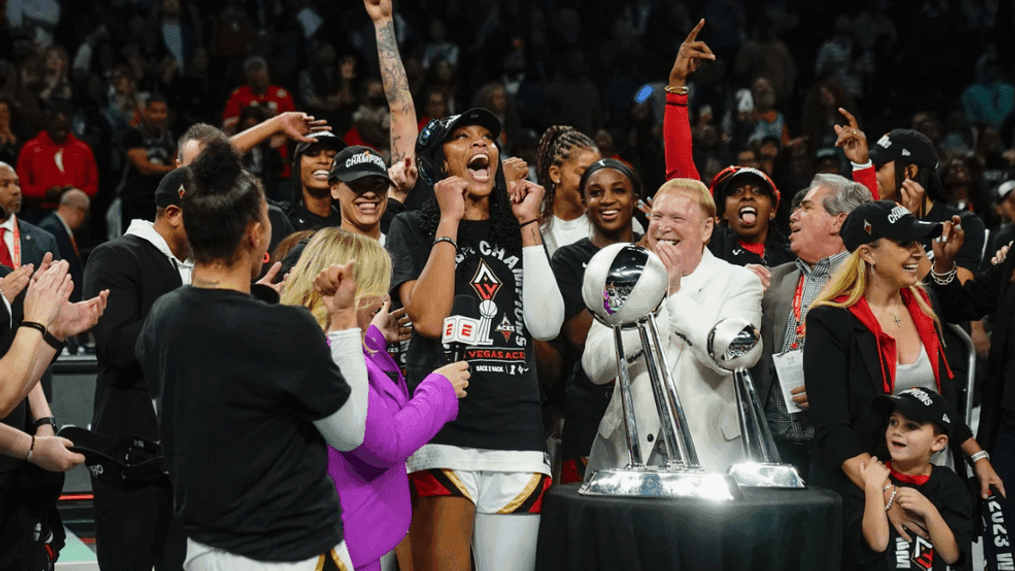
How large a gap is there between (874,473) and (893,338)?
430 mm

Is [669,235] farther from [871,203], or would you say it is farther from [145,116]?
[145,116]

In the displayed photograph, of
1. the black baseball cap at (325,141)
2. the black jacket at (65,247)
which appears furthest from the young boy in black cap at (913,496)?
the black jacket at (65,247)

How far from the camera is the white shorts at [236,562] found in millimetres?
2320

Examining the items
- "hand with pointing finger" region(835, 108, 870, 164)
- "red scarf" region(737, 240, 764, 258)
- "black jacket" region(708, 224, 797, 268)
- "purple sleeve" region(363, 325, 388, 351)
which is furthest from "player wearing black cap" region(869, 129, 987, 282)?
"purple sleeve" region(363, 325, 388, 351)

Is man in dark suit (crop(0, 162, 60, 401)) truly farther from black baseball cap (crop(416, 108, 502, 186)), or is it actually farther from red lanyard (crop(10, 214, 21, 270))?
black baseball cap (crop(416, 108, 502, 186))

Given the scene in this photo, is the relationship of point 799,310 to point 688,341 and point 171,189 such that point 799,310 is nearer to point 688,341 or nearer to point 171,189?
point 688,341

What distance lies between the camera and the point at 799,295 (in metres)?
3.97

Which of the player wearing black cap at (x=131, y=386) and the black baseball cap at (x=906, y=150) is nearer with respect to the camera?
the player wearing black cap at (x=131, y=386)

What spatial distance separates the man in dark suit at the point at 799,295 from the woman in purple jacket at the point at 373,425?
4.57 ft

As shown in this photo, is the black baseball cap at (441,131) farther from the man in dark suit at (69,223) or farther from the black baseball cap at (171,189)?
the man in dark suit at (69,223)

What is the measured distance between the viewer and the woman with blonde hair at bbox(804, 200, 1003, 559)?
3.38 meters

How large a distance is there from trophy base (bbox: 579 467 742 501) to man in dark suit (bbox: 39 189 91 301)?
550cm

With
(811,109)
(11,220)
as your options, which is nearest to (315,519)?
(11,220)

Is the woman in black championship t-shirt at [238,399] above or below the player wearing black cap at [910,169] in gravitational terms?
below
